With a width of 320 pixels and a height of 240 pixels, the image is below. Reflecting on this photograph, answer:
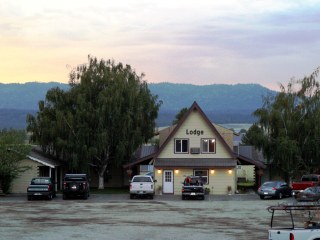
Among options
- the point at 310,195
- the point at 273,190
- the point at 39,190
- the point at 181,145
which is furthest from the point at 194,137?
the point at 39,190

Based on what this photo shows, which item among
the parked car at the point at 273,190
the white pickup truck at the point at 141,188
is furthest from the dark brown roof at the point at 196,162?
the parked car at the point at 273,190

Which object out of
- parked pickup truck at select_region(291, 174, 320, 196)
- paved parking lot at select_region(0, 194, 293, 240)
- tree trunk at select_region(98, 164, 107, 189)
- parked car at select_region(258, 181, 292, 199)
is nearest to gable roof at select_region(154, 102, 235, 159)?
tree trunk at select_region(98, 164, 107, 189)

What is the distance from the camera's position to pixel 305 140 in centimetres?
6219

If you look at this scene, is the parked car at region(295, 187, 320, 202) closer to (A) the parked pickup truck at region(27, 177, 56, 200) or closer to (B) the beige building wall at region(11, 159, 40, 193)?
(A) the parked pickup truck at region(27, 177, 56, 200)

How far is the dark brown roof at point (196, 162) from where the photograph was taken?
5741 cm

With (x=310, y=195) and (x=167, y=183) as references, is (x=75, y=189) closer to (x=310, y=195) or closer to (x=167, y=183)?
(x=167, y=183)

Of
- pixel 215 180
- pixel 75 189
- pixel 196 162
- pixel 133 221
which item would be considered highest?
pixel 196 162

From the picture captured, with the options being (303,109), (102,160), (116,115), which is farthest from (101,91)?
(303,109)

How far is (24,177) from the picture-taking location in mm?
57500

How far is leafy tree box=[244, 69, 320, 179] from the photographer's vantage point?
200 ft

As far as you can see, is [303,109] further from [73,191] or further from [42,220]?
[42,220]

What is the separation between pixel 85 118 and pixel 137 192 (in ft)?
37.3

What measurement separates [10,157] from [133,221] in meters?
26.3

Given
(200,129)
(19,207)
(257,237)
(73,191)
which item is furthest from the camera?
(200,129)
